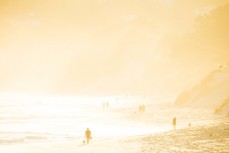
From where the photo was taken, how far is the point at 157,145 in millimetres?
18297

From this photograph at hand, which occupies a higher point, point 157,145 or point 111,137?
point 111,137

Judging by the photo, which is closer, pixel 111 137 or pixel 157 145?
pixel 157 145

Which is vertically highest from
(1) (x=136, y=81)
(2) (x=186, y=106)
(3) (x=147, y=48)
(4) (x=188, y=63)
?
(3) (x=147, y=48)

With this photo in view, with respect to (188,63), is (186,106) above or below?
below

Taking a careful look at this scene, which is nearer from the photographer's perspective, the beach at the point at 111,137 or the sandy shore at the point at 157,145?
the sandy shore at the point at 157,145

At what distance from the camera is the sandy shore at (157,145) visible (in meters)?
16.8

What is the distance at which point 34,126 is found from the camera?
30.0m

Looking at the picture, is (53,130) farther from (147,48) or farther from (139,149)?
(147,48)

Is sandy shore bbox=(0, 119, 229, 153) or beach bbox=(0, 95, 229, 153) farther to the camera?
beach bbox=(0, 95, 229, 153)

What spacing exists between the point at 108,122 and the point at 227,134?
58.5 feet

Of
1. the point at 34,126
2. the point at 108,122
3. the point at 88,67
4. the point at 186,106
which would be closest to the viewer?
the point at 34,126

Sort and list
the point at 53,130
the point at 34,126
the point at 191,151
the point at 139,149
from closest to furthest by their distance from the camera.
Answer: the point at 191,151 → the point at 139,149 → the point at 53,130 → the point at 34,126

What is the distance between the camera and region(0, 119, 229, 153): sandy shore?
16828 millimetres

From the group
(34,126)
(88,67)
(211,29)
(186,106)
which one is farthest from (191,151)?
(211,29)
